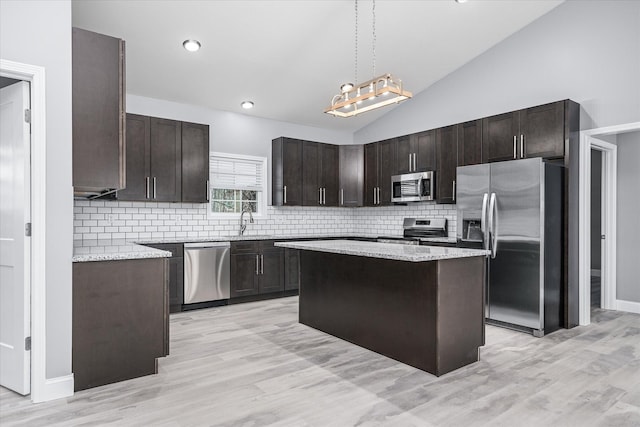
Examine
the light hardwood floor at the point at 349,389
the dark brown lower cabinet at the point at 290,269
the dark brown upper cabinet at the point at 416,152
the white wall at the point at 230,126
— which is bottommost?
the light hardwood floor at the point at 349,389

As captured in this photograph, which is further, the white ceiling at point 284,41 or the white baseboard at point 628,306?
the white baseboard at point 628,306

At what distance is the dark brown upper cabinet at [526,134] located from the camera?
14.3 feet

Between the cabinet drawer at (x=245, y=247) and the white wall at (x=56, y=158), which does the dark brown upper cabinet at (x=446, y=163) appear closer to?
the cabinet drawer at (x=245, y=247)

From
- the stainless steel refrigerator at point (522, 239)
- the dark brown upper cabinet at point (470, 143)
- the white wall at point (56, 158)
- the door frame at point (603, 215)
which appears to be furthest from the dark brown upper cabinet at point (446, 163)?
the white wall at point (56, 158)

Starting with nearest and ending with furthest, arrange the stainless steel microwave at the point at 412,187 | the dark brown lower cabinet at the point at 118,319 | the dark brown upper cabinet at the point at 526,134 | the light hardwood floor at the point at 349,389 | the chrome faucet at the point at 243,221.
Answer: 1. the light hardwood floor at the point at 349,389
2. the dark brown lower cabinet at the point at 118,319
3. the dark brown upper cabinet at the point at 526,134
4. the stainless steel microwave at the point at 412,187
5. the chrome faucet at the point at 243,221

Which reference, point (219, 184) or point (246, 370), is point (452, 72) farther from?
point (246, 370)

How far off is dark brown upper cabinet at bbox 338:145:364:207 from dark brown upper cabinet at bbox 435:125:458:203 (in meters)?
1.59

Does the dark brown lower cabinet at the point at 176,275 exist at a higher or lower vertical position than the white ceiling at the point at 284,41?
lower

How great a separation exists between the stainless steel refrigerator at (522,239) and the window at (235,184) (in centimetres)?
338

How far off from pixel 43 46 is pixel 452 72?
16.9ft

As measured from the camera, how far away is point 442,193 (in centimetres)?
557

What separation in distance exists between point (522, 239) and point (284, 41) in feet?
11.5

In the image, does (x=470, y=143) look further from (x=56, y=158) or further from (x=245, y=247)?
(x=56, y=158)

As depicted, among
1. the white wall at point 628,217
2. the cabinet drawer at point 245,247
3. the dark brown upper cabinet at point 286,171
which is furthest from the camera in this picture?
the dark brown upper cabinet at point 286,171
